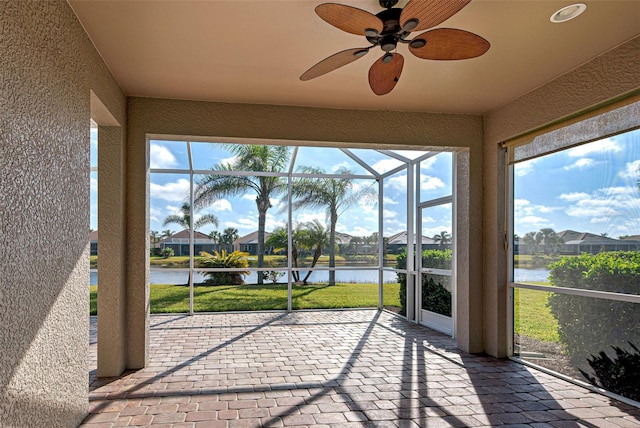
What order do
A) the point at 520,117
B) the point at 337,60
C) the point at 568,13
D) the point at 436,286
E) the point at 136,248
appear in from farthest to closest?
the point at 436,286, the point at 520,117, the point at 136,248, the point at 568,13, the point at 337,60

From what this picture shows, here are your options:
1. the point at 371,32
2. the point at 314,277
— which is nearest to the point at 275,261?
the point at 314,277

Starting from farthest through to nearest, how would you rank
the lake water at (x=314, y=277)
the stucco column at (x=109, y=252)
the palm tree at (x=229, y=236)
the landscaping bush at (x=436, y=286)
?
1. the palm tree at (x=229, y=236)
2. the lake water at (x=314, y=277)
3. the landscaping bush at (x=436, y=286)
4. the stucco column at (x=109, y=252)

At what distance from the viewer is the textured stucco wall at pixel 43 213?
1973 millimetres

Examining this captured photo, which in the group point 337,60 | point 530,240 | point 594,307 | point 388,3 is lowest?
point 594,307

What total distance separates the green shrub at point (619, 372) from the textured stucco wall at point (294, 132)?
1425mm

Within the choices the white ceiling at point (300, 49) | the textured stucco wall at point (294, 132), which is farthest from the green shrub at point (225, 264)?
the white ceiling at point (300, 49)

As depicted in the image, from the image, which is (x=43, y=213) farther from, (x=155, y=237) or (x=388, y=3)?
(x=155, y=237)

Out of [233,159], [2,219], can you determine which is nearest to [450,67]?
[2,219]

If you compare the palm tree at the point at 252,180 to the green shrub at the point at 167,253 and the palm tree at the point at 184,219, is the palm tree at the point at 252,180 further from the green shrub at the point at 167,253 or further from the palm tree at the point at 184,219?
the green shrub at the point at 167,253

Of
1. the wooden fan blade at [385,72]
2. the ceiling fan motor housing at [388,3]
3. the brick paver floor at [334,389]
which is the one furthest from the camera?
the brick paver floor at [334,389]

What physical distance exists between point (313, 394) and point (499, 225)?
266 centimetres

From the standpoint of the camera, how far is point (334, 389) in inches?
151

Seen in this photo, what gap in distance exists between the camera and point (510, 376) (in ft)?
13.8

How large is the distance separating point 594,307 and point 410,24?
2.94m
